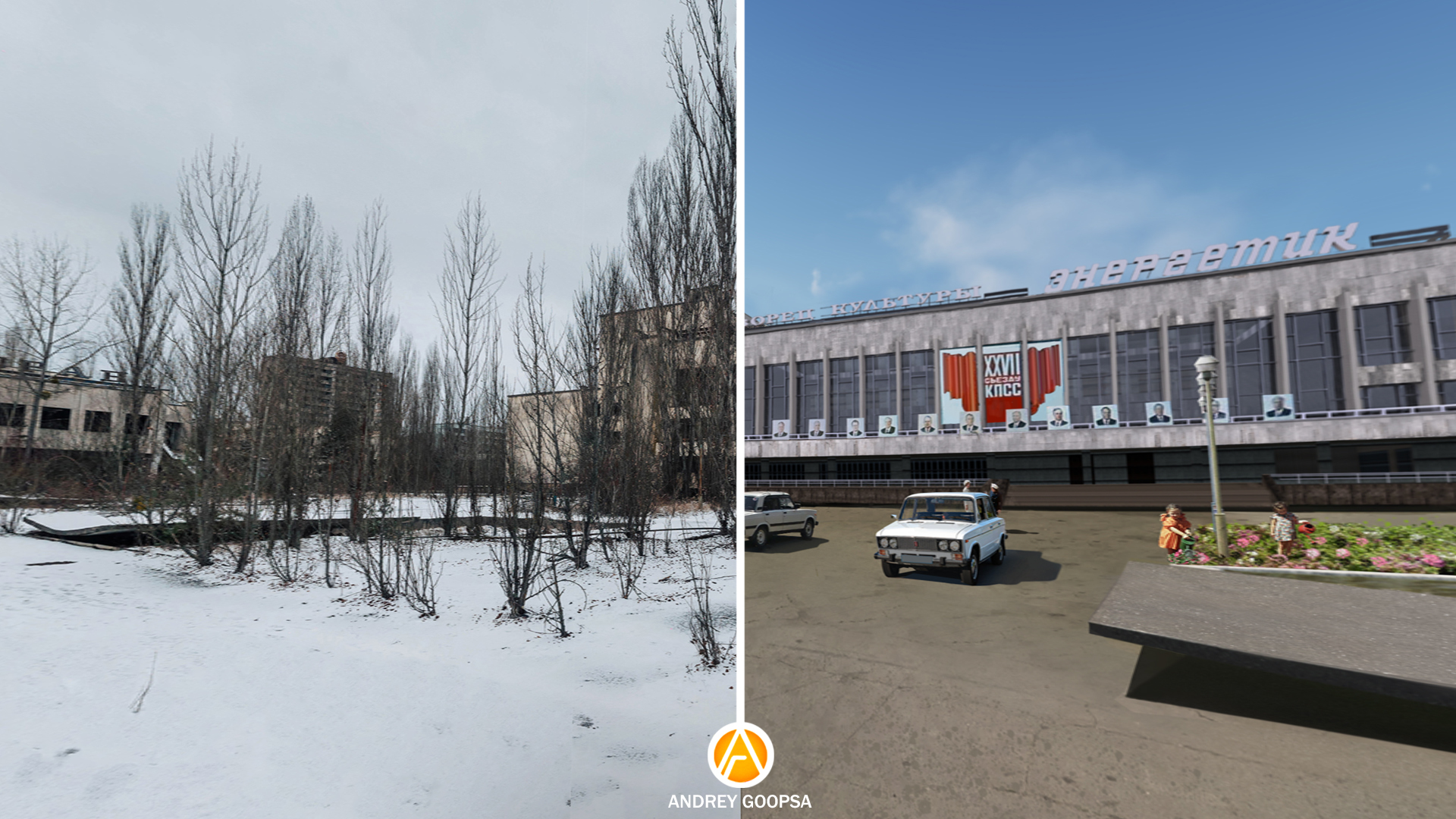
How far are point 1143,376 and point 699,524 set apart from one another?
22.3 metres

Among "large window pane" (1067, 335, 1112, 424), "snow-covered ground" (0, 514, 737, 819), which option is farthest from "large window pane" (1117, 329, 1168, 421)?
"snow-covered ground" (0, 514, 737, 819)

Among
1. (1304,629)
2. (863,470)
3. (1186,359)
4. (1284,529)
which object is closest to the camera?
(1304,629)

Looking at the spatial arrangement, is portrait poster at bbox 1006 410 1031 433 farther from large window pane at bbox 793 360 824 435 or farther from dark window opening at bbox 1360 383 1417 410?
dark window opening at bbox 1360 383 1417 410

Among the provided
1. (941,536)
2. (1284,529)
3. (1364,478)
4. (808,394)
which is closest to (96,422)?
(941,536)

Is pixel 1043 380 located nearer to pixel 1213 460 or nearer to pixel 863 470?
pixel 863 470

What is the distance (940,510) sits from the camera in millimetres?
7395

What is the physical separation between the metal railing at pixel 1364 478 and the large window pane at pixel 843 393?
577 inches

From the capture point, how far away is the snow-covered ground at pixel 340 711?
2465mm

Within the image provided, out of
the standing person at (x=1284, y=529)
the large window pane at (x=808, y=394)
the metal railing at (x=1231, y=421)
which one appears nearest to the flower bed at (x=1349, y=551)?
the standing person at (x=1284, y=529)

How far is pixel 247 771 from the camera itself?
2.67 meters

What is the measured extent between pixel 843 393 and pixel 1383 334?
1894 centimetres

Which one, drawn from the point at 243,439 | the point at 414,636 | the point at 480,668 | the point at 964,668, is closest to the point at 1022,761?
the point at 964,668

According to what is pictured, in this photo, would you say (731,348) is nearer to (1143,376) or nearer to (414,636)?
(414,636)

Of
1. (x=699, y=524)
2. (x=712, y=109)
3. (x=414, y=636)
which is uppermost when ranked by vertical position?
(x=712, y=109)
